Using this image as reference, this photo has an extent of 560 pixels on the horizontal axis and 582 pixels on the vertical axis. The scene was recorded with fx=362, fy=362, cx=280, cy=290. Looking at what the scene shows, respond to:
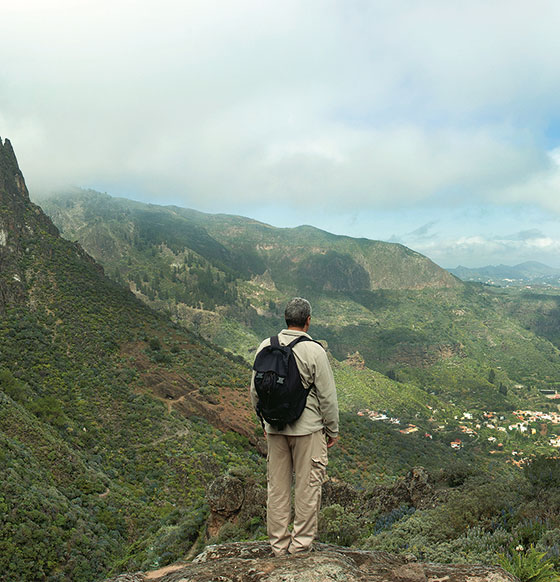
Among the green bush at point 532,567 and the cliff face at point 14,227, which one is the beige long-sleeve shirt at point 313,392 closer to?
the green bush at point 532,567

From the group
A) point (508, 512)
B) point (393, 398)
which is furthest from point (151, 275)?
point (508, 512)

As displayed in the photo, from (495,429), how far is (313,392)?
93163 mm

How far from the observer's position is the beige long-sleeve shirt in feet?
12.6

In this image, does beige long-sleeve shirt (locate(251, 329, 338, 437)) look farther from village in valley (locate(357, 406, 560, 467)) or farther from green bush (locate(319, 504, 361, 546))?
village in valley (locate(357, 406, 560, 467))

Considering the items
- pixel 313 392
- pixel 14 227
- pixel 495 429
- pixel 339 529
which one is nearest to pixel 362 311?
pixel 495 429

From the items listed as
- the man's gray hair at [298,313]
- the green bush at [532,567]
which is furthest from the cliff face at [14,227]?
the green bush at [532,567]

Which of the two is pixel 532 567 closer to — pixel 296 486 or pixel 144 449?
pixel 296 486

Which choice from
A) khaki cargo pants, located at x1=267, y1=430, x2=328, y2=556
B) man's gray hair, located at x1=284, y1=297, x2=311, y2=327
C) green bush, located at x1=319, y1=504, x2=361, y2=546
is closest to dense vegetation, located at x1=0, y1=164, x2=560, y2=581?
green bush, located at x1=319, y1=504, x2=361, y2=546

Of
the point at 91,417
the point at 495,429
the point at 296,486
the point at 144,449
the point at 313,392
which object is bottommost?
the point at 495,429

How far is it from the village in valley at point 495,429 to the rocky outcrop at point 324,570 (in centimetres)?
5491

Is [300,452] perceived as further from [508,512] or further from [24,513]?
[24,513]

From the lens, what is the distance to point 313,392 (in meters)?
3.97

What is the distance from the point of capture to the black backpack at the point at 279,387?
367cm

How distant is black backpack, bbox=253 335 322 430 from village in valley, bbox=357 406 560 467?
184 ft
